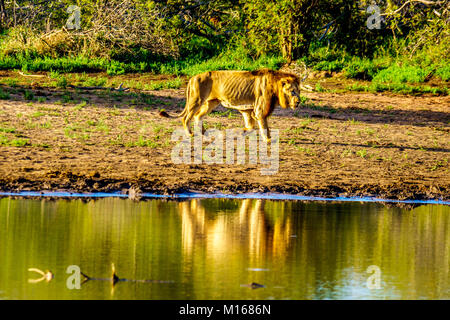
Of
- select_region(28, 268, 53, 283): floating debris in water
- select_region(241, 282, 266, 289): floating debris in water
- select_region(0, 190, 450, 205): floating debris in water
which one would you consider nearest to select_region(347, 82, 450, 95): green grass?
select_region(0, 190, 450, 205): floating debris in water

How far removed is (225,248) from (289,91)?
617cm

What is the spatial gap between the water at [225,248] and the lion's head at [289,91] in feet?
11.2

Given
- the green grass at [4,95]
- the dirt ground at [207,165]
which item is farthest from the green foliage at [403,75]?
the green grass at [4,95]

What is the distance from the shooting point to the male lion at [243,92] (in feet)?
45.5

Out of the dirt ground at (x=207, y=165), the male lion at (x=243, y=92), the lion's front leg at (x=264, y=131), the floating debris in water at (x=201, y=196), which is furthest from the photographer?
the male lion at (x=243, y=92)

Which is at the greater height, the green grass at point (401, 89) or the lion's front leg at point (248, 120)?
the green grass at point (401, 89)

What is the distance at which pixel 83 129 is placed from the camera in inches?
548

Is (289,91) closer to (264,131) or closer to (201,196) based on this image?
(264,131)

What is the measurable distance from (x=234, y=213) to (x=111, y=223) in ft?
5.10

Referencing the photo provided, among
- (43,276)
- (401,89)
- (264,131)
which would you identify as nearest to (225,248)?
(43,276)

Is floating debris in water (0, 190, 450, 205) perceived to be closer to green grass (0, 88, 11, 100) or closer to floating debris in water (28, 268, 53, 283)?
floating debris in water (28, 268, 53, 283)

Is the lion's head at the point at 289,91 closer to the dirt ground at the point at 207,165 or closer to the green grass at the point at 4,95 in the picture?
the dirt ground at the point at 207,165
